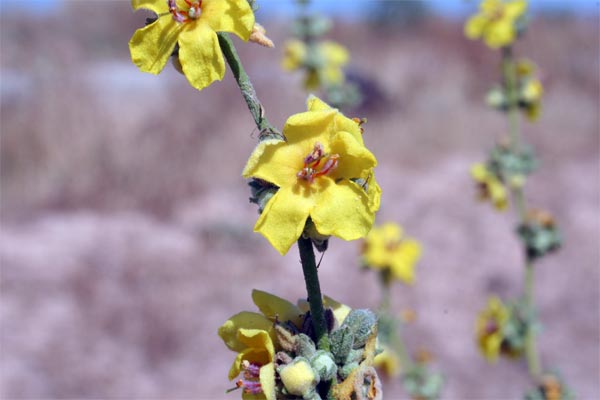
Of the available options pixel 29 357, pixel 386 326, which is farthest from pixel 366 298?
pixel 386 326

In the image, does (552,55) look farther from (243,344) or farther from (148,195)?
(243,344)

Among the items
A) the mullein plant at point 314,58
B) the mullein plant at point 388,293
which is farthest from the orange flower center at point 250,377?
the mullein plant at point 314,58

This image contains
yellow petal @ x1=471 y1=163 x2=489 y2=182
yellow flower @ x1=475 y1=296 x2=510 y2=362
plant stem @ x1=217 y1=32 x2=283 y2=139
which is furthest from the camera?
yellow petal @ x1=471 y1=163 x2=489 y2=182

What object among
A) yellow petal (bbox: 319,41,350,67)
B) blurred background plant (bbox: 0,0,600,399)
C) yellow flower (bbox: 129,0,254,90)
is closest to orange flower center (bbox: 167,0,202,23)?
yellow flower (bbox: 129,0,254,90)

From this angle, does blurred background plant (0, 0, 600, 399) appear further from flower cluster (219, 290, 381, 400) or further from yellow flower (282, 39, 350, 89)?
flower cluster (219, 290, 381, 400)

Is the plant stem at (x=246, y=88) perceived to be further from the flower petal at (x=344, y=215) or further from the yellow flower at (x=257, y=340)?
the yellow flower at (x=257, y=340)

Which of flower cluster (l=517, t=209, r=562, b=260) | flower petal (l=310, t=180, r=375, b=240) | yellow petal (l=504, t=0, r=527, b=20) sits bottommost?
flower petal (l=310, t=180, r=375, b=240)

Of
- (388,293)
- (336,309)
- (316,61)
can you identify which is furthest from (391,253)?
(336,309)
